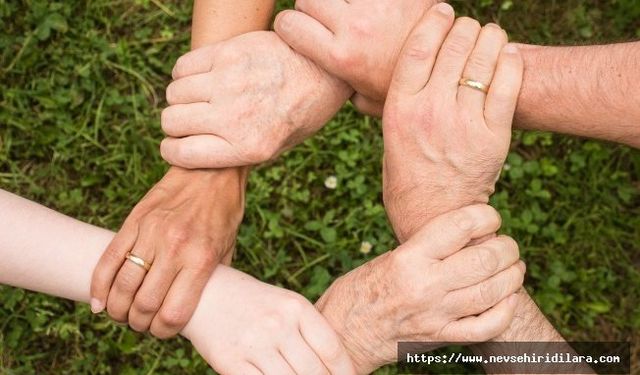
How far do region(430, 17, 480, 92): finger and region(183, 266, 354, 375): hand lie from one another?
2.82 feet

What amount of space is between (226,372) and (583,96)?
1.46 meters

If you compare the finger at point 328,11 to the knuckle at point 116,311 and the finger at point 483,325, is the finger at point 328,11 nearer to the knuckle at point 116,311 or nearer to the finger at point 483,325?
the finger at point 483,325

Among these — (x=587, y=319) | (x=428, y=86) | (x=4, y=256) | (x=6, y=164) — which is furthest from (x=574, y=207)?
(x=6, y=164)

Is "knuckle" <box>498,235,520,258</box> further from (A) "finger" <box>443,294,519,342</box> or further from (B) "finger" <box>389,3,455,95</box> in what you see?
(B) "finger" <box>389,3,455,95</box>

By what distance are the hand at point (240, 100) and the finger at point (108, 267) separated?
0.35 meters

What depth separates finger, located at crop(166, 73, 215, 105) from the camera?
249cm

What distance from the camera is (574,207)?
3.42 m

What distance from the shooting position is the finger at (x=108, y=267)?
2.30 metres

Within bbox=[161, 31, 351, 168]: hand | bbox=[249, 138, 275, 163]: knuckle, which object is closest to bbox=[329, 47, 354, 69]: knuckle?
bbox=[161, 31, 351, 168]: hand

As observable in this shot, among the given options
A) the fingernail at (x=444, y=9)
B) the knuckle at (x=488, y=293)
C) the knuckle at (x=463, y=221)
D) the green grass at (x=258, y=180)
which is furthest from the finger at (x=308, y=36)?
the green grass at (x=258, y=180)

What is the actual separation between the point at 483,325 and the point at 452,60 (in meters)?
0.85

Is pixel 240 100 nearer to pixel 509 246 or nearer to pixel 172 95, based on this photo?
pixel 172 95

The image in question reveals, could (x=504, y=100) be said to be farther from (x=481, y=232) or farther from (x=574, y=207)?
(x=574, y=207)

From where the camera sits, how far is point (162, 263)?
7.54ft
